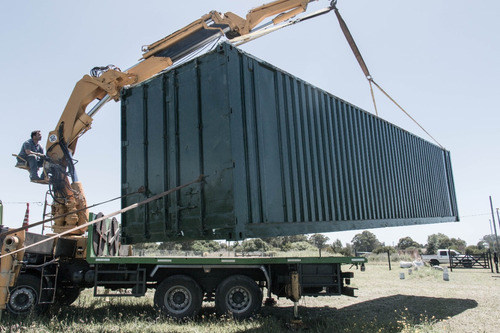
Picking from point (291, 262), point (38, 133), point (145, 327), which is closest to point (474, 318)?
point (291, 262)

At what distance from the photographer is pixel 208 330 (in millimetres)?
5711

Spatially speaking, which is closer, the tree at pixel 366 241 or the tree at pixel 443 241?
the tree at pixel 443 241

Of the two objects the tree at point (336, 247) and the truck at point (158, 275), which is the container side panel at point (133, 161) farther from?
the tree at point (336, 247)

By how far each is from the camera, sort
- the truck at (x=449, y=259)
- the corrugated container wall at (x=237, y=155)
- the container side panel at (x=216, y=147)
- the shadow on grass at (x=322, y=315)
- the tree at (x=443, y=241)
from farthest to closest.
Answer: the tree at (x=443, y=241) → the truck at (x=449, y=259) → the shadow on grass at (x=322, y=315) → the corrugated container wall at (x=237, y=155) → the container side panel at (x=216, y=147)

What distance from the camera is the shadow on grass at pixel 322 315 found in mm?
6172

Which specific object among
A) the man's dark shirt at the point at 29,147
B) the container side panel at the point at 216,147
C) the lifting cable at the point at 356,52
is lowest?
the container side panel at the point at 216,147

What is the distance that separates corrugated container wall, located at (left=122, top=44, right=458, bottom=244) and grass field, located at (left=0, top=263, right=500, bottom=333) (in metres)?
1.47

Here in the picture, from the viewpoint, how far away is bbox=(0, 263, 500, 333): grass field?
591cm

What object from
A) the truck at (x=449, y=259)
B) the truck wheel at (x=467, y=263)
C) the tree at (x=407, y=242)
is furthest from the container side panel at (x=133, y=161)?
the tree at (x=407, y=242)

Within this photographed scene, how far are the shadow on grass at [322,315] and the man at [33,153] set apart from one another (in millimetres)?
3361

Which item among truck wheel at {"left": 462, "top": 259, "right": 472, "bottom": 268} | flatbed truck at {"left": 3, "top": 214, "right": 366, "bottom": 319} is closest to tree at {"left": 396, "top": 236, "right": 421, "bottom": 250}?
truck wheel at {"left": 462, "top": 259, "right": 472, "bottom": 268}

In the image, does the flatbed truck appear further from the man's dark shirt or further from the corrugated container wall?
the man's dark shirt

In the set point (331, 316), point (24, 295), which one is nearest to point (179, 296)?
A: point (24, 295)

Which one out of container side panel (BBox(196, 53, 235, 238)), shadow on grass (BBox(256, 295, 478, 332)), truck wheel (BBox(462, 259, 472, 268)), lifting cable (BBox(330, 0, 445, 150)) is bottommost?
truck wheel (BBox(462, 259, 472, 268))
